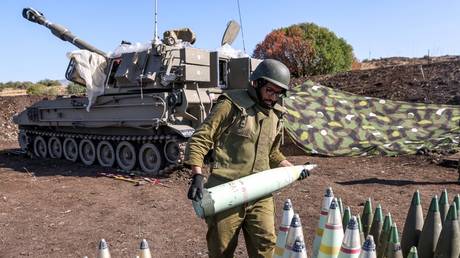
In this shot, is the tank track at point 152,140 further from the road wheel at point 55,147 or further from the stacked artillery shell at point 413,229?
the stacked artillery shell at point 413,229

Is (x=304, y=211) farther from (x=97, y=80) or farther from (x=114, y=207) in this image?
(x=97, y=80)

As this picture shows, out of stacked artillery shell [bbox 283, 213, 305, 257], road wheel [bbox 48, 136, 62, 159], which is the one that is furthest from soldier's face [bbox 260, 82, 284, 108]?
road wheel [bbox 48, 136, 62, 159]

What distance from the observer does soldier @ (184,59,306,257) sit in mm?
3275

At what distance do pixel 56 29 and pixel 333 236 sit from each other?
11.9m

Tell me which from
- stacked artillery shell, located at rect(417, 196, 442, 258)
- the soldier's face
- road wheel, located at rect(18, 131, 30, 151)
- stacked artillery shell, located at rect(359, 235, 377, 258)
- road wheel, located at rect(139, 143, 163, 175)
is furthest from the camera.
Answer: road wheel, located at rect(18, 131, 30, 151)

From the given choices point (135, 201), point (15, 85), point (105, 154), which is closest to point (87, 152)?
point (105, 154)

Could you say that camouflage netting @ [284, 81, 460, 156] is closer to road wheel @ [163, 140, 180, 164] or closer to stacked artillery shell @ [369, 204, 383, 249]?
road wheel @ [163, 140, 180, 164]

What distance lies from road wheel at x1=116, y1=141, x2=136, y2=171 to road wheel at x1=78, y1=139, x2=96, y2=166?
0.98 m

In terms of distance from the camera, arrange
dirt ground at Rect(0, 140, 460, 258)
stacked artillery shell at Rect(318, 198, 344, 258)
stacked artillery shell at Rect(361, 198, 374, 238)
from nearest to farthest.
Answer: stacked artillery shell at Rect(318, 198, 344, 258) < stacked artillery shell at Rect(361, 198, 374, 238) < dirt ground at Rect(0, 140, 460, 258)

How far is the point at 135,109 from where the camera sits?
33.7ft

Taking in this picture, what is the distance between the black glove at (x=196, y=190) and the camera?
293cm

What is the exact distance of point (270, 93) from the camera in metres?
3.35

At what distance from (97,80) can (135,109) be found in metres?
1.73

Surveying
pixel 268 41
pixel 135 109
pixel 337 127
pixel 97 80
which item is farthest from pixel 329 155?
pixel 268 41
